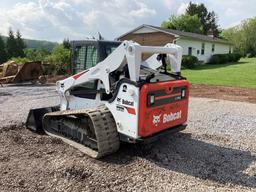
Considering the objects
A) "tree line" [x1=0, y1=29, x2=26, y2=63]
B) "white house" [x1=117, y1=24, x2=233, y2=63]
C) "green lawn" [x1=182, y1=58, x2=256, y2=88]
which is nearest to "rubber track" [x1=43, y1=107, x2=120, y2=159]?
"green lawn" [x1=182, y1=58, x2=256, y2=88]

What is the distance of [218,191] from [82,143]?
2595 millimetres

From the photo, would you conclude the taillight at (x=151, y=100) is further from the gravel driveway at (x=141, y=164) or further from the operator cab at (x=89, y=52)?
the operator cab at (x=89, y=52)

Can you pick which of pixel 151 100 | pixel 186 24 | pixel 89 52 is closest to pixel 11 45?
pixel 186 24

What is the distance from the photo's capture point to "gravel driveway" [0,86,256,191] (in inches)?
161

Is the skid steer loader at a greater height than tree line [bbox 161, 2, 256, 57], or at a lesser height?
lesser

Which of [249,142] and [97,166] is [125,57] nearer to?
[97,166]

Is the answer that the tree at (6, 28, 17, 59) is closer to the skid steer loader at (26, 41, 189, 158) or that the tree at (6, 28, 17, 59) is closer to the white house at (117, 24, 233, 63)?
the white house at (117, 24, 233, 63)

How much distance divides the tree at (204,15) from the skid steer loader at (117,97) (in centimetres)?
6666

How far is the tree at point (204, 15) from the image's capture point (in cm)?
6862

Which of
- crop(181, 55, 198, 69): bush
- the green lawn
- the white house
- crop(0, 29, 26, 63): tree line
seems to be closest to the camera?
the green lawn

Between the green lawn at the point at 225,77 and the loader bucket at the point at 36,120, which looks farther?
the green lawn at the point at 225,77

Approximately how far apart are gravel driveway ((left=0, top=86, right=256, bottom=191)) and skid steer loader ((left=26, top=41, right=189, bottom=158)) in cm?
39

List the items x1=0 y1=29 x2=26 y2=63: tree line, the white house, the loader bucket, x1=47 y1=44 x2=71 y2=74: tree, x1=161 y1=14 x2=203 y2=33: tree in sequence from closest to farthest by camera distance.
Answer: the loader bucket → x1=47 y1=44 x2=71 y2=74: tree → the white house → x1=0 y1=29 x2=26 y2=63: tree line → x1=161 y1=14 x2=203 y2=33: tree

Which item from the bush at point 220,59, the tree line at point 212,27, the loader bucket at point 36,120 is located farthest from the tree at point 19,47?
the loader bucket at point 36,120
